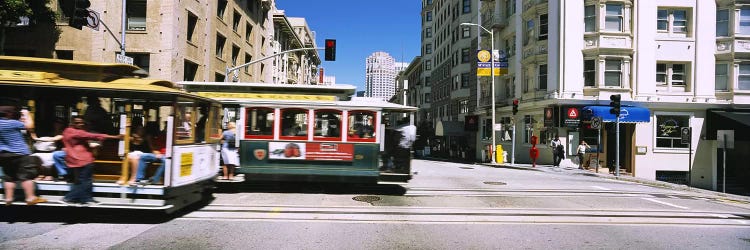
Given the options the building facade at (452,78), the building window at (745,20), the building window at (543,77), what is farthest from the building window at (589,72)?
the building facade at (452,78)

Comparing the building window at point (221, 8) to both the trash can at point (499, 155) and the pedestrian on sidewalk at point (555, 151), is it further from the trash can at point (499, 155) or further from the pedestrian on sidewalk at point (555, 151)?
the pedestrian on sidewalk at point (555, 151)

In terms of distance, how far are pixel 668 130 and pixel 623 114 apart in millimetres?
3610

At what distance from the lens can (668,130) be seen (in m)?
25.7

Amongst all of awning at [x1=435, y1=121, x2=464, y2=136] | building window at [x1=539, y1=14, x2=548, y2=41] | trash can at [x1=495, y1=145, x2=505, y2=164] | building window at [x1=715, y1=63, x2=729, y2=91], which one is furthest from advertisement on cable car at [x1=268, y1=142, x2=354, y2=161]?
awning at [x1=435, y1=121, x2=464, y2=136]

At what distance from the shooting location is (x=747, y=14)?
25.1 meters

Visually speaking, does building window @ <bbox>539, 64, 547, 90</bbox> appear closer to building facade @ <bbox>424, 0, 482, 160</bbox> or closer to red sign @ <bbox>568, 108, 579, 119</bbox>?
red sign @ <bbox>568, 108, 579, 119</bbox>

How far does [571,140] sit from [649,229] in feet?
62.2

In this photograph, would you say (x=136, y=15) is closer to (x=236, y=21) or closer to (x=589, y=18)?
(x=236, y=21)

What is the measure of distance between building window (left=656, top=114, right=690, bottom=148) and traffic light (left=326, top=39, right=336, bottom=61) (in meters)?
19.1

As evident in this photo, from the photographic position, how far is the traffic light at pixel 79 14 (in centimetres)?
1298

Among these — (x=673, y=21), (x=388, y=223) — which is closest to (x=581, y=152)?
(x=673, y=21)

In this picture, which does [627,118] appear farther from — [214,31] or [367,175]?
[214,31]

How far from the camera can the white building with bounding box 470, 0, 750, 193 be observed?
25234 millimetres

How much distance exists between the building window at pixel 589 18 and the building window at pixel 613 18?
2.33 feet
